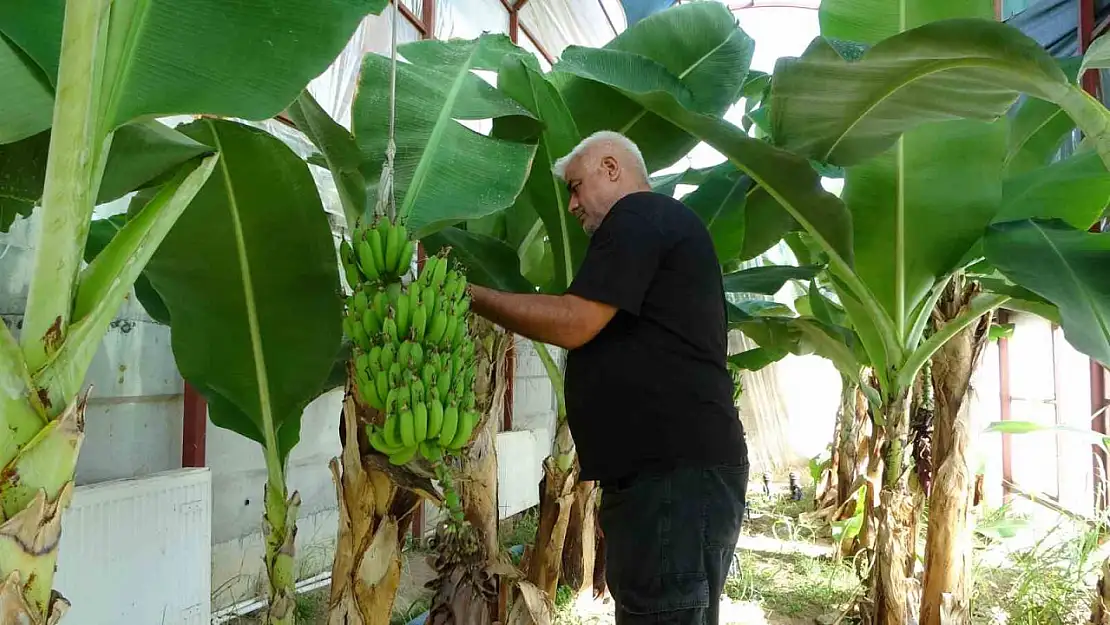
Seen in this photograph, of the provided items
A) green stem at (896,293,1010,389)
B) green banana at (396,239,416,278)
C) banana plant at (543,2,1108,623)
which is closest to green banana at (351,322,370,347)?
green banana at (396,239,416,278)

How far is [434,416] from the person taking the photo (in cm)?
101

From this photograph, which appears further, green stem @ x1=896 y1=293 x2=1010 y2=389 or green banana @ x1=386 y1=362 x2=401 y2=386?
green stem @ x1=896 y1=293 x2=1010 y2=389

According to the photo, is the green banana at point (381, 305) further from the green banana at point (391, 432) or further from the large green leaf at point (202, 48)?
the large green leaf at point (202, 48)

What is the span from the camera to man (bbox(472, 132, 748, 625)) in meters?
1.25

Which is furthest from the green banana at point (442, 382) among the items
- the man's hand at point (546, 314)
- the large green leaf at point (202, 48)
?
the large green leaf at point (202, 48)

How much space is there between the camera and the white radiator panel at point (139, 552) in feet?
5.15

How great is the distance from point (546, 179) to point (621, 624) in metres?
1.02

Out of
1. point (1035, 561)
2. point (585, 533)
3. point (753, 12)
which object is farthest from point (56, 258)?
point (753, 12)

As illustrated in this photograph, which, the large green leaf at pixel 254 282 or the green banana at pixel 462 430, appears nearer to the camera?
the green banana at pixel 462 430

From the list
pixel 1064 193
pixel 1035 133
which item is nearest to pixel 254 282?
pixel 1064 193

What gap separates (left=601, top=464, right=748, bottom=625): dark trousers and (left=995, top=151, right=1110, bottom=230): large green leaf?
1.31 m

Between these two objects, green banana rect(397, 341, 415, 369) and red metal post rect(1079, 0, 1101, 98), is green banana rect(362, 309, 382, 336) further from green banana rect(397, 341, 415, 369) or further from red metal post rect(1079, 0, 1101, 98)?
red metal post rect(1079, 0, 1101, 98)

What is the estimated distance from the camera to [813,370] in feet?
24.1

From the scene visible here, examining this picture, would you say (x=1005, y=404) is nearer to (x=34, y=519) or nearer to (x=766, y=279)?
(x=766, y=279)
